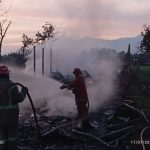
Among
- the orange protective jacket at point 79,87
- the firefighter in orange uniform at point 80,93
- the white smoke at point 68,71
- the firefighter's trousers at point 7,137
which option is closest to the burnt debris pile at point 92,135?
the firefighter in orange uniform at point 80,93

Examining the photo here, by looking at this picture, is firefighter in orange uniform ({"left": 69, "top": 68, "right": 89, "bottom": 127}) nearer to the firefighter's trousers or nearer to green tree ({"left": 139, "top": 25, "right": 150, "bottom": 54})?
the firefighter's trousers

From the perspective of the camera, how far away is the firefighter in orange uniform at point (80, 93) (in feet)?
54.2

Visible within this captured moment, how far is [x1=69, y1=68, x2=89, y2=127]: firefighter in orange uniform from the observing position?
16.5 meters

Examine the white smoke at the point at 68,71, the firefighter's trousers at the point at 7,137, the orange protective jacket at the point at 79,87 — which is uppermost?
the orange protective jacket at the point at 79,87

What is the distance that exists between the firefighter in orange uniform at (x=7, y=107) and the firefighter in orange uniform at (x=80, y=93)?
5631 millimetres

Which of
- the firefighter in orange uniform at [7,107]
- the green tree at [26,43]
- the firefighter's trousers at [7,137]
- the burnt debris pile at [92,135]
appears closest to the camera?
the firefighter in orange uniform at [7,107]

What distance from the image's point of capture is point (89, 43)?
4888 centimetres

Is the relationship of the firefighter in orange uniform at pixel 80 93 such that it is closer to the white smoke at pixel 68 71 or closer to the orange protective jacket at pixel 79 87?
the orange protective jacket at pixel 79 87

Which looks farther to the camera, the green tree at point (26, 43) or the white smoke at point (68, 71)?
the green tree at point (26, 43)

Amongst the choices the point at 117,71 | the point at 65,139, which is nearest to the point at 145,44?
the point at 117,71

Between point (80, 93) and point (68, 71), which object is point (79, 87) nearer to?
point (80, 93)

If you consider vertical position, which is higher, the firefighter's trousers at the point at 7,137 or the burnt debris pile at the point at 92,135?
the firefighter's trousers at the point at 7,137

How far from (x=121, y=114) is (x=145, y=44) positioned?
42793 millimetres

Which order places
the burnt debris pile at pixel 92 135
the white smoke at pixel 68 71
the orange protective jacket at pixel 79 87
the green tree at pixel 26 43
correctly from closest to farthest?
1. the burnt debris pile at pixel 92 135
2. the orange protective jacket at pixel 79 87
3. the white smoke at pixel 68 71
4. the green tree at pixel 26 43
